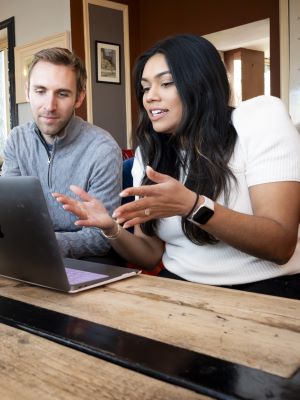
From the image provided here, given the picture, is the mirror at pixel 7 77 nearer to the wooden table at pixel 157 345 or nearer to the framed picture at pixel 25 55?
the framed picture at pixel 25 55

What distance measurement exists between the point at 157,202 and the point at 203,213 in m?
0.12

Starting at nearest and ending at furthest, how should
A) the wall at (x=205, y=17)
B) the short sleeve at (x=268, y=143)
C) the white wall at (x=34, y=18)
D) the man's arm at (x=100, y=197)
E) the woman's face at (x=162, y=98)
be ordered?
the short sleeve at (x=268, y=143) < the woman's face at (x=162, y=98) < the man's arm at (x=100, y=197) < the wall at (x=205, y=17) < the white wall at (x=34, y=18)

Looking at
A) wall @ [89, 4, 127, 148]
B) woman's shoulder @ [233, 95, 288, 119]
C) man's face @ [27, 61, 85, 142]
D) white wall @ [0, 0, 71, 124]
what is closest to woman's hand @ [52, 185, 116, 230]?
woman's shoulder @ [233, 95, 288, 119]

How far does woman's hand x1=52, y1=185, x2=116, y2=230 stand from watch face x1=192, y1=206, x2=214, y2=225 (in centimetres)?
23

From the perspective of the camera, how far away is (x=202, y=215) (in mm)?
1020

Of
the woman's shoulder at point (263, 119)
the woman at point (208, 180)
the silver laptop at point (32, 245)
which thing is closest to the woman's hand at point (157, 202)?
the woman at point (208, 180)

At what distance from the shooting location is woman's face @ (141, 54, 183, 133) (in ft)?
4.44

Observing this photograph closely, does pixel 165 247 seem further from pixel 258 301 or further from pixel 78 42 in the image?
pixel 78 42

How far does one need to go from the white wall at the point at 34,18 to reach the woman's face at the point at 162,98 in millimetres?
3010

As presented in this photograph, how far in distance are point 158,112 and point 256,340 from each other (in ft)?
2.74

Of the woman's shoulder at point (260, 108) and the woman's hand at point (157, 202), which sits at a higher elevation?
the woman's shoulder at point (260, 108)

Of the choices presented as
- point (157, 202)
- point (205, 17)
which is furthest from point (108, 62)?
point (157, 202)

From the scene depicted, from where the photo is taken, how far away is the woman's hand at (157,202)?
0.93 metres

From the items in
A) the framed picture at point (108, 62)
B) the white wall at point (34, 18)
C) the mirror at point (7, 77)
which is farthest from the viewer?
the mirror at point (7, 77)
